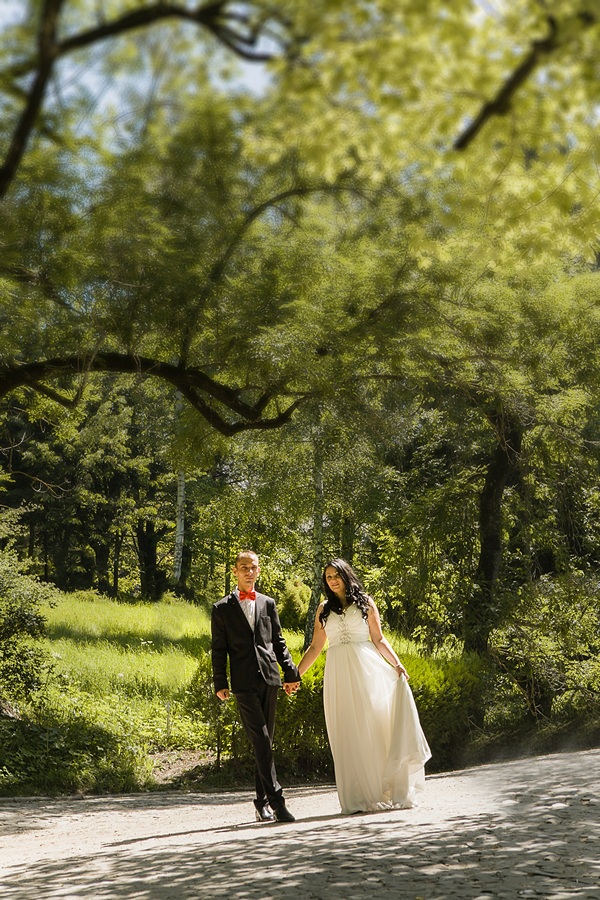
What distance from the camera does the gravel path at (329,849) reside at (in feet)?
14.9

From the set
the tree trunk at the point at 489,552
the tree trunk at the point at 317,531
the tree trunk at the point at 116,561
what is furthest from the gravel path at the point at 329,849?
the tree trunk at the point at 116,561

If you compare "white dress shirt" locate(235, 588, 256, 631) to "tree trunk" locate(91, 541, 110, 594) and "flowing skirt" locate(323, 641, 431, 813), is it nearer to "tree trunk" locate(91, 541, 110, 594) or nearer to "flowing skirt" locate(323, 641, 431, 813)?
"flowing skirt" locate(323, 641, 431, 813)

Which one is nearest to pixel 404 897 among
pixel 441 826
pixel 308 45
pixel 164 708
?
pixel 441 826

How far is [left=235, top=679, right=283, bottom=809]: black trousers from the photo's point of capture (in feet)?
21.4

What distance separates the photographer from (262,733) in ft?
21.8

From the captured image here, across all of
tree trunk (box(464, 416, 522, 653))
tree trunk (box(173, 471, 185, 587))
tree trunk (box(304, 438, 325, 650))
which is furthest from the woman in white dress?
tree trunk (box(173, 471, 185, 587))

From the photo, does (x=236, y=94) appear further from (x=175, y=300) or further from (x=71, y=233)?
(x=175, y=300)

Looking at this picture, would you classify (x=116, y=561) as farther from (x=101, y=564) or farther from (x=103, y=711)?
(x=103, y=711)

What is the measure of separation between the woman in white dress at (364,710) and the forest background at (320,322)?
83.8 inches

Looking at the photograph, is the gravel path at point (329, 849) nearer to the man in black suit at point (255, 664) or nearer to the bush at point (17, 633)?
the man in black suit at point (255, 664)

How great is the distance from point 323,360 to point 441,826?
3802mm

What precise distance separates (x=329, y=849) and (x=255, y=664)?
1670 millimetres

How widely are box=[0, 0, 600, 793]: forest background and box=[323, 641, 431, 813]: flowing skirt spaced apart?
2.51 metres

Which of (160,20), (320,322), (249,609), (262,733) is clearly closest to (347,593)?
(249,609)
